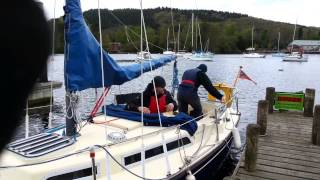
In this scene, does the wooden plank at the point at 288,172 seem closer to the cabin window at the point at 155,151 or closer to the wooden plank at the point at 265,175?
the wooden plank at the point at 265,175

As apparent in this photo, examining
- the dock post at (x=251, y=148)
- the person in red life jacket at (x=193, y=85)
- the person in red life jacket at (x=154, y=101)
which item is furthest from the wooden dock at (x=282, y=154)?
the person in red life jacket at (x=154, y=101)

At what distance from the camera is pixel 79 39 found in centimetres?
742

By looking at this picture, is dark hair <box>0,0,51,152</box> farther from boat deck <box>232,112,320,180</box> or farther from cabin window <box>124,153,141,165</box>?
boat deck <box>232,112,320,180</box>

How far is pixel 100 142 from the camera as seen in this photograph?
7750 millimetres

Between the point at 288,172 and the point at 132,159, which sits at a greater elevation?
the point at 132,159

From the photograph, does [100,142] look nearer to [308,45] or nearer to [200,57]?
[200,57]

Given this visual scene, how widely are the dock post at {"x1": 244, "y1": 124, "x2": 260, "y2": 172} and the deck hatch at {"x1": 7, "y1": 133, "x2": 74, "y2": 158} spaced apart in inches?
170

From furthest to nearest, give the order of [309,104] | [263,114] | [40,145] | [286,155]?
[309,104], [263,114], [286,155], [40,145]

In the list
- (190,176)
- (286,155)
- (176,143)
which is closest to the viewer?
(190,176)

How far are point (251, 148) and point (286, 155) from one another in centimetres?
187

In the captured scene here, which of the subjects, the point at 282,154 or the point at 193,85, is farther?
Answer: the point at 282,154

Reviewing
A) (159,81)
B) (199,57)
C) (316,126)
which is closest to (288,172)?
(316,126)

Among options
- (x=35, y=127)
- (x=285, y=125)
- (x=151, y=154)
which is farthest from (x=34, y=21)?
(x=35, y=127)

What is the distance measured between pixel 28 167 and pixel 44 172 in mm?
287
